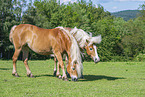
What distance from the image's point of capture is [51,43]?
33.4 ft

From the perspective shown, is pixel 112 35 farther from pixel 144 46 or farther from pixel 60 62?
pixel 60 62

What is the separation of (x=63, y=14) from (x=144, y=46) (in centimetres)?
2388

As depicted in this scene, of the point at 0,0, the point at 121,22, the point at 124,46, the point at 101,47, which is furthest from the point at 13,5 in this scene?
the point at 121,22

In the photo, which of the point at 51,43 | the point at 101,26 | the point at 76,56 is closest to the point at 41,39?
the point at 51,43

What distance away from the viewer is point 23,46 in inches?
428

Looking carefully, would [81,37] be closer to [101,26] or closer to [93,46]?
[93,46]

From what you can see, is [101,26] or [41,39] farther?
[101,26]

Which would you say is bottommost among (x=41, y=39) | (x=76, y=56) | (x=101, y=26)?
(x=76, y=56)

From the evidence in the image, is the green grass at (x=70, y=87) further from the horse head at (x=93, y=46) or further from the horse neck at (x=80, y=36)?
the horse neck at (x=80, y=36)

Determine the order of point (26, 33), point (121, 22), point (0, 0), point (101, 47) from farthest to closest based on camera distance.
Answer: point (121, 22), point (101, 47), point (0, 0), point (26, 33)

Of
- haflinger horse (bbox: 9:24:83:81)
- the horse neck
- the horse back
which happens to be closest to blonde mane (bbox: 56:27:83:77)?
haflinger horse (bbox: 9:24:83:81)

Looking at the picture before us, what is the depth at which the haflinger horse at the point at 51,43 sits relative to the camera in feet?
30.8

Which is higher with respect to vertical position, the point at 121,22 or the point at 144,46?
the point at 121,22

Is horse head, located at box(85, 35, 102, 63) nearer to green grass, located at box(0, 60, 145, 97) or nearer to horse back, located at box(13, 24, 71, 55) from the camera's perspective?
horse back, located at box(13, 24, 71, 55)
